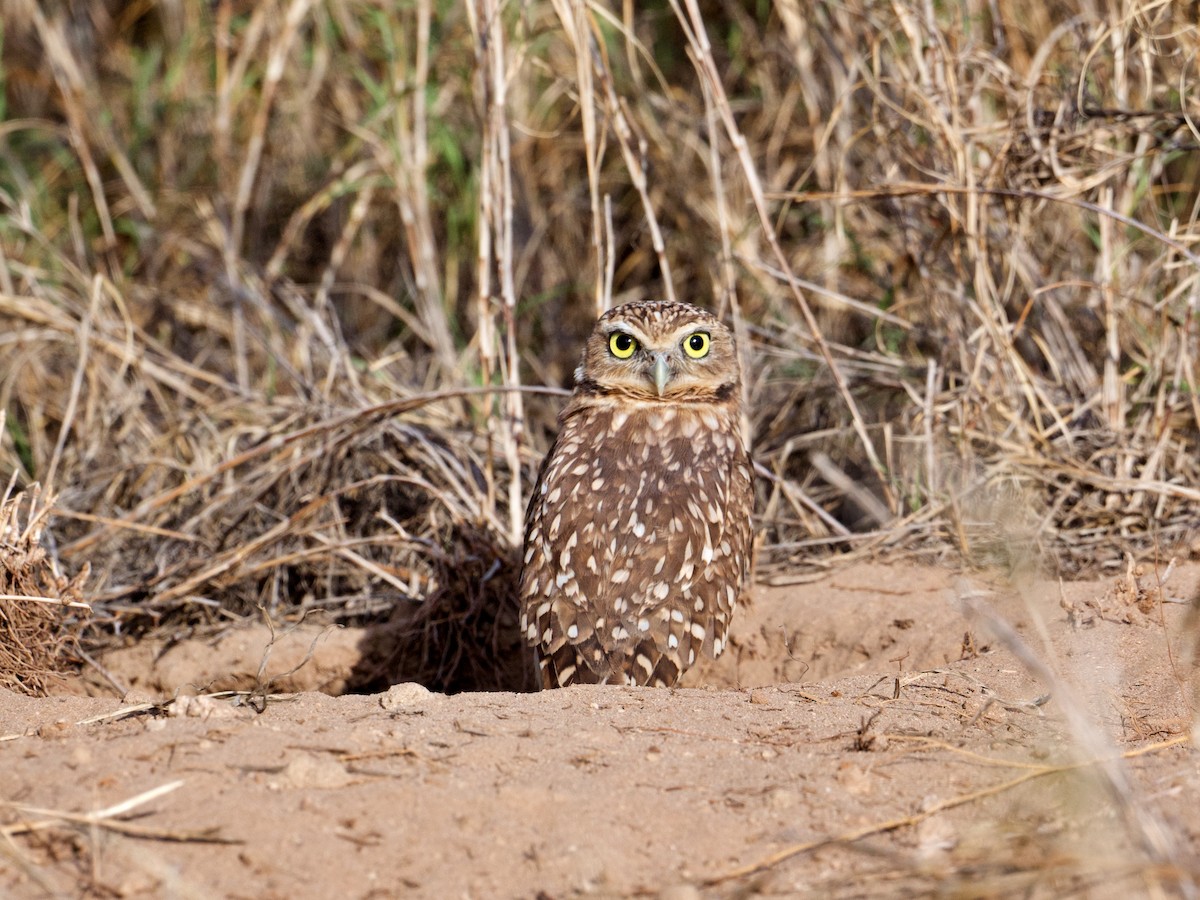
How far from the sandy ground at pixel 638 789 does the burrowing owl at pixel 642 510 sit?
402mm

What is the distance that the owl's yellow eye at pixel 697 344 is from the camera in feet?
12.3

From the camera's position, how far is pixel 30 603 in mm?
3578

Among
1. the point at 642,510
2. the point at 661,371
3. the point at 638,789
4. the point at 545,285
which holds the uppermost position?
the point at 545,285

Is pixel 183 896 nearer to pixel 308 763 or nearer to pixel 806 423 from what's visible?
pixel 308 763

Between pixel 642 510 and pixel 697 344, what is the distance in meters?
0.60

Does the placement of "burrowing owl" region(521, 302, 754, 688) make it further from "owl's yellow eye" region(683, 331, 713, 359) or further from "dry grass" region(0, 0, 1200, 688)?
"dry grass" region(0, 0, 1200, 688)

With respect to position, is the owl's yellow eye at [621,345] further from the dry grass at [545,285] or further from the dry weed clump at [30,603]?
the dry weed clump at [30,603]

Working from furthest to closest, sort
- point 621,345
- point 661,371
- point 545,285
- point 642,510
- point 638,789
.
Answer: point 545,285, point 621,345, point 661,371, point 642,510, point 638,789

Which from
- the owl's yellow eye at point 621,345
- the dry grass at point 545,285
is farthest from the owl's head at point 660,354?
the dry grass at point 545,285

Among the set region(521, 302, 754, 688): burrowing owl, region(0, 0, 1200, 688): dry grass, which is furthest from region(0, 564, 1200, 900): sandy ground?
region(0, 0, 1200, 688): dry grass

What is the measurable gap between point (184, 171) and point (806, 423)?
3449 mm

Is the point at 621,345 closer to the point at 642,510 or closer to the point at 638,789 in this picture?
the point at 642,510

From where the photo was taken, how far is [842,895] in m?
2.00

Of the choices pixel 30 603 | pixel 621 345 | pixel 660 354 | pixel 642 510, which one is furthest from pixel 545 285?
pixel 30 603
